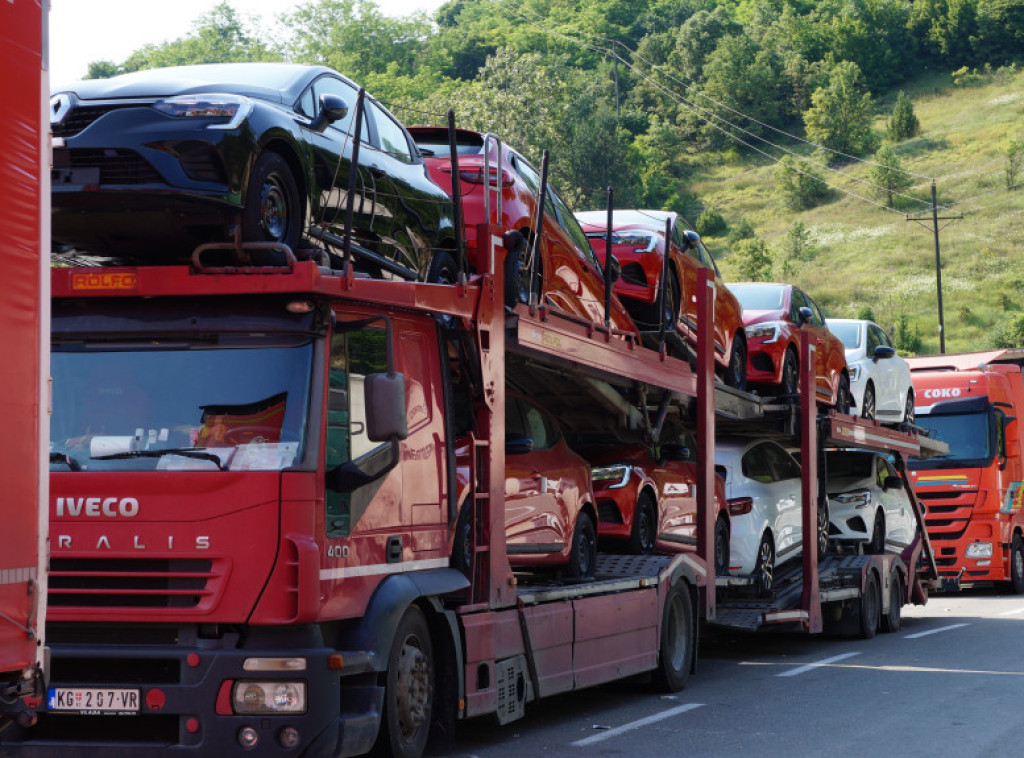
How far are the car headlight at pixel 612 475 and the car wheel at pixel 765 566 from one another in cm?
299

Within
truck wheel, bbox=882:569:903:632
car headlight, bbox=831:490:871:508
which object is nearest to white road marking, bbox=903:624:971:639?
truck wheel, bbox=882:569:903:632

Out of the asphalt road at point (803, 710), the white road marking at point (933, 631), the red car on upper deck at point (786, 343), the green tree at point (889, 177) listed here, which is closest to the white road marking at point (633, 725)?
the asphalt road at point (803, 710)

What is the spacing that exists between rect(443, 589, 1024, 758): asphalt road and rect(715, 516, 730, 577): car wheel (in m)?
0.90

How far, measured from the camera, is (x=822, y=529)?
50.5 ft

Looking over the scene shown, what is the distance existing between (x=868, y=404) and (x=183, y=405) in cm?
1367

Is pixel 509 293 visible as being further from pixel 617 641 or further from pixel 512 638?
pixel 617 641

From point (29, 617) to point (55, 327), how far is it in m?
2.44

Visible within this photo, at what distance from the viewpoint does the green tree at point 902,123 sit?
11344 cm

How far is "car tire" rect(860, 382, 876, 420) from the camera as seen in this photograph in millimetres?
18312

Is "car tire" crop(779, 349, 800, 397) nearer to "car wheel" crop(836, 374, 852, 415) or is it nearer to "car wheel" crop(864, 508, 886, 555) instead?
"car wheel" crop(836, 374, 852, 415)

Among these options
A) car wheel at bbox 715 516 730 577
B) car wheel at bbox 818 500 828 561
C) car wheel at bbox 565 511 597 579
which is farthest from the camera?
car wheel at bbox 818 500 828 561

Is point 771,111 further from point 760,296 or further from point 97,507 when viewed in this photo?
point 97,507

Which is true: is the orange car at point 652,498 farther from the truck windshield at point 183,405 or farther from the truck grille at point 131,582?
the truck grille at point 131,582

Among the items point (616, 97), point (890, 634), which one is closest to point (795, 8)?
point (616, 97)
